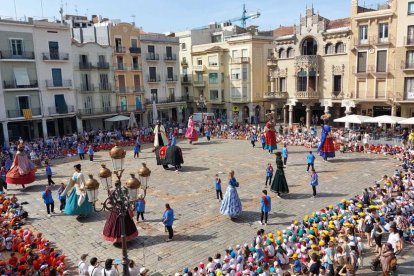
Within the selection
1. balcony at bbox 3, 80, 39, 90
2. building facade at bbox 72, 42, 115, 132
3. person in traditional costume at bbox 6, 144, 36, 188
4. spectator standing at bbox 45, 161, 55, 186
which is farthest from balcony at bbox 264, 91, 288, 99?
person in traditional costume at bbox 6, 144, 36, 188

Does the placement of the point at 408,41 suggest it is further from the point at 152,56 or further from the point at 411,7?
the point at 152,56

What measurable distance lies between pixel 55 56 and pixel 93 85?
17.3 feet

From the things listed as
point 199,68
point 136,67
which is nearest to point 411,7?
point 199,68

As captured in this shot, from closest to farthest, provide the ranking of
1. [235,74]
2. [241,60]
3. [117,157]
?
[117,157] → [241,60] → [235,74]

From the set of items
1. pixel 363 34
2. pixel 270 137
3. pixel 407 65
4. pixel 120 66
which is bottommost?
pixel 270 137

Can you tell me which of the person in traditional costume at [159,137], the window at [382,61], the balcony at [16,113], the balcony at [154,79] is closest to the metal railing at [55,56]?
the balcony at [16,113]

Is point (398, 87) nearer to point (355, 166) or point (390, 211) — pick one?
point (355, 166)

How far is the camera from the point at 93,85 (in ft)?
140

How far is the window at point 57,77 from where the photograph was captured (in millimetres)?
39250

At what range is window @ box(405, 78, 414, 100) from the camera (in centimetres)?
3475

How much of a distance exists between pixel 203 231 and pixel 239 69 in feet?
127

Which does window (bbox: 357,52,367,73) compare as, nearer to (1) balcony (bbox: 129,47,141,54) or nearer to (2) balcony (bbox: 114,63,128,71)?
(1) balcony (bbox: 129,47,141,54)

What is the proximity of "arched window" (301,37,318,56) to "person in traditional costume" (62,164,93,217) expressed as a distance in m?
33.7

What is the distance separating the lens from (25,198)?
19.6 meters
